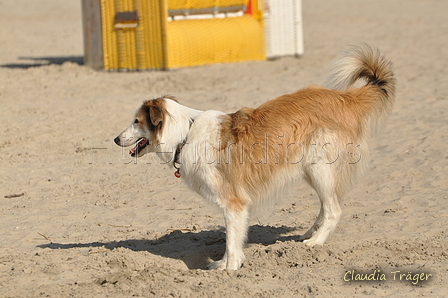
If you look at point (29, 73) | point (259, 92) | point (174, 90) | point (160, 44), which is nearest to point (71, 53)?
point (29, 73)

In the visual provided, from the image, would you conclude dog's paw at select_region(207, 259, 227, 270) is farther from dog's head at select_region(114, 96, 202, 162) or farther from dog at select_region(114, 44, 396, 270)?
dog's head at select_region(114, 96, 202, 162)

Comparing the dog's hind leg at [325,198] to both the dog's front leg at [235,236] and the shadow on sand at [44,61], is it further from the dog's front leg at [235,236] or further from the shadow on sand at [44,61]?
the shadow on sand at [44,61]

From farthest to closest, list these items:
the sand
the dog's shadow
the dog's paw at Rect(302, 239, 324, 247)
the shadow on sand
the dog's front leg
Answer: the shadow on sand < the dog's shadow < the dog's paw at Rect(302, 239, 324, 247) < the dog's front leg < the sand

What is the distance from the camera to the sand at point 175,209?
4.44 m

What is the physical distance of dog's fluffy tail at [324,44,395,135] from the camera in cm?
530

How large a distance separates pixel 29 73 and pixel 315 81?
705 cm

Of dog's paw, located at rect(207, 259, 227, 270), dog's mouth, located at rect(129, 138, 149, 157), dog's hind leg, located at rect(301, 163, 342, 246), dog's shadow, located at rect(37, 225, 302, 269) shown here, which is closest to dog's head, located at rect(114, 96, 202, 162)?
dog's mouth, located at rect(129, 138, 149, 157)

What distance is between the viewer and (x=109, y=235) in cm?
571

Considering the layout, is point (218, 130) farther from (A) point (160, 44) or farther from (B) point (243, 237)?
(A) point (160, 44)

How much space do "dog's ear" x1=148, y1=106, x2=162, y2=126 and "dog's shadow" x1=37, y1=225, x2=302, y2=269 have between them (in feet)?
4.27

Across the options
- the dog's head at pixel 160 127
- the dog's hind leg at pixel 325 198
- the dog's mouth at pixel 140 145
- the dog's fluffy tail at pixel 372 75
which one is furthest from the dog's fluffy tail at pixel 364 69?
the dog's mouth at pixel 140 145

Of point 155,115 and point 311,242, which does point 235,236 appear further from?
point 155,115

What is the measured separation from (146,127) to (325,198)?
181cm

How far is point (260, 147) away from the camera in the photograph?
486 centimetres
